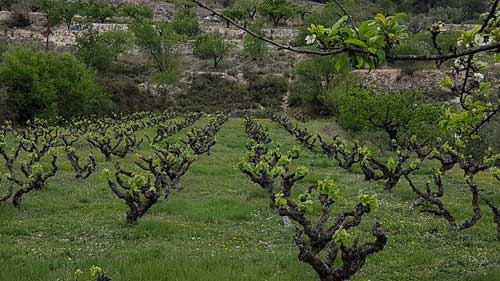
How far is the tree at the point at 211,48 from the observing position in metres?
88.2

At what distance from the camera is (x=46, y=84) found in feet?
174

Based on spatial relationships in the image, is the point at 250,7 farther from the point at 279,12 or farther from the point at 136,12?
the point at 136,12

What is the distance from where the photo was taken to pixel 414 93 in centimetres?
3822

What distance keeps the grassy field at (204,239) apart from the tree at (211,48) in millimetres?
69041

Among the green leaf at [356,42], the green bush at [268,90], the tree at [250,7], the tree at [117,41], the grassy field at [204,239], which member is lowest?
the green bush at [268,90]

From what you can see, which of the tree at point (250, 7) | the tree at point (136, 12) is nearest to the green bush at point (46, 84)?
the tree at point (136, 12)

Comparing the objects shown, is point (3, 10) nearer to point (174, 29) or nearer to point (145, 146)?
point (174, 29)

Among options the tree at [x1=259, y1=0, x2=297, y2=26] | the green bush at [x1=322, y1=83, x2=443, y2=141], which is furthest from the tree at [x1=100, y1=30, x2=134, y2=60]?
the green bush at [x1=322, y1=83, x2=443, y2=141]

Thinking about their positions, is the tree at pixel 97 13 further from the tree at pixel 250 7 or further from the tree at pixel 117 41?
the tree at pixel 250 7

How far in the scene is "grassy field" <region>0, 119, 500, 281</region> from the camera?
951cm

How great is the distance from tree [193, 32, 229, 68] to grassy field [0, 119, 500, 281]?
69.0m

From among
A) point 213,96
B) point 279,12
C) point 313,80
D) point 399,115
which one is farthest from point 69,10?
point 399,115

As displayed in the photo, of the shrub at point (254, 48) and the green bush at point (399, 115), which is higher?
the green bush at point (399, 115)

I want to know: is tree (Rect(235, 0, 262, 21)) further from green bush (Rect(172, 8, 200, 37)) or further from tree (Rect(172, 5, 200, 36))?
green bush (Rect(172, 8, 200, 37))
